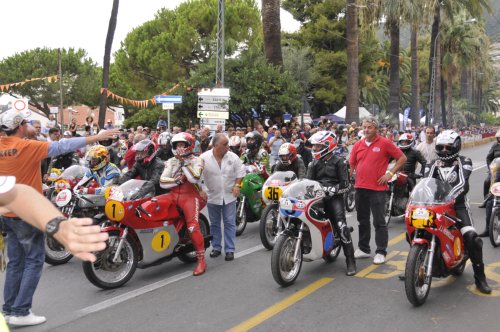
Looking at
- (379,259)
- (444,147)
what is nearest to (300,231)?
(379,259)

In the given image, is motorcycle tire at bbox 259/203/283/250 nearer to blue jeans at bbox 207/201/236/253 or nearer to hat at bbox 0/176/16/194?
blue jeans at bbox 207/201/236/253

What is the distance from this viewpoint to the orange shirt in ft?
16.0

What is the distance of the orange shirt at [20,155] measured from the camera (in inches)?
192

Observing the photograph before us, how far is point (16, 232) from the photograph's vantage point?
195 inches

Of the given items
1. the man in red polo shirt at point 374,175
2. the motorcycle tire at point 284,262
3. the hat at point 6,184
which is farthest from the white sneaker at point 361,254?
the hat at point 6,184

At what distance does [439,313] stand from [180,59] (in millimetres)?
43127

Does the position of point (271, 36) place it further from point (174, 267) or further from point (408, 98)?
point (408, 98)

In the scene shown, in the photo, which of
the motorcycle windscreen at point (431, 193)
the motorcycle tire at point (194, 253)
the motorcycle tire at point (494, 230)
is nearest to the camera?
the motorcycle windscreen at point (431, 193)

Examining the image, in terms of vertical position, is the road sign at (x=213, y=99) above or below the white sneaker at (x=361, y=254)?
above

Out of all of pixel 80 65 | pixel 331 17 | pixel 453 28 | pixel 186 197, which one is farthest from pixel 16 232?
pixel 80 65

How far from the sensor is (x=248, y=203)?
30.7 ft

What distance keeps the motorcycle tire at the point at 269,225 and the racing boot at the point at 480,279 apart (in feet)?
9.23

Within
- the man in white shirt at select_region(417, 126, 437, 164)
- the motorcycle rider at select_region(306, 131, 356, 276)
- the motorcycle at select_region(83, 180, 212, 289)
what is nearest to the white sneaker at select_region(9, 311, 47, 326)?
the motorcycle at select_region(83, 180, 212, 289)

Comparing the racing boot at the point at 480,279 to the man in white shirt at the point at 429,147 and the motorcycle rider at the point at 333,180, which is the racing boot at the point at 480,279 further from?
the man in white shirt at the point at 429,147
